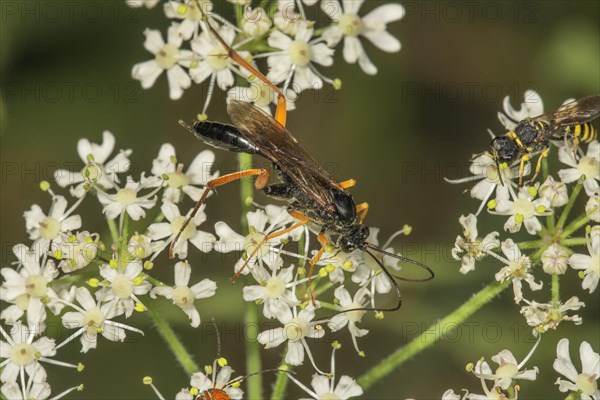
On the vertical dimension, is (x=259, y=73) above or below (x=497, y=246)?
above

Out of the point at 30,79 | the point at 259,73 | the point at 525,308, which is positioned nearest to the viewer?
the point at 525,308

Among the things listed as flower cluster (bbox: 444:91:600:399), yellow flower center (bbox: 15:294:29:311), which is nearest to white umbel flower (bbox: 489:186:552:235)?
flower cluster (bbox: 444:91:600:399)

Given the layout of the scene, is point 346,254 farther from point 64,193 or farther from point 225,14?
point 64,193

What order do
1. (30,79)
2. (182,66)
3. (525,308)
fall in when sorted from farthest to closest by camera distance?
(30,79) → (182,66) → (525,308)

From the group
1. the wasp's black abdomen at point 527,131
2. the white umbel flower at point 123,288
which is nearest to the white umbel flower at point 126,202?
the white umbel flower at point 123,288

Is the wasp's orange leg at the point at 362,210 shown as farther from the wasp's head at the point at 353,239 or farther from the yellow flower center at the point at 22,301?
the yellow flower center at the point at 22,301

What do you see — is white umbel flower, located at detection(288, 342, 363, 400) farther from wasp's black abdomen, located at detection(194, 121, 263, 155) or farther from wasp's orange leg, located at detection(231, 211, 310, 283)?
wasp's black abdomen, located at detection(194, 121, 263, 155)

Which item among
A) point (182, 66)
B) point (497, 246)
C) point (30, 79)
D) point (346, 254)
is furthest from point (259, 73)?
point (30, 79)
